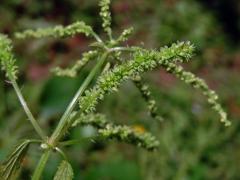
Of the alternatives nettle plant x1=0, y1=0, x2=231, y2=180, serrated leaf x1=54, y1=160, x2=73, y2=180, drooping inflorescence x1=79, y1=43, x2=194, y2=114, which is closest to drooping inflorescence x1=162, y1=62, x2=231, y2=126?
nettle plant x1=0, y1=0, x2=231, y2=180

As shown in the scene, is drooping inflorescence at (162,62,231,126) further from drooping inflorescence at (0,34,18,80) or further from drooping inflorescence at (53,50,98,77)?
drooping inflorescence at (0,34,18,80)

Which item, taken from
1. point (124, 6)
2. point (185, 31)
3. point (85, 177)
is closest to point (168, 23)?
point (185, 31)

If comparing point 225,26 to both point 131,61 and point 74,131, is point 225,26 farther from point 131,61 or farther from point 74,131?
point 131,61

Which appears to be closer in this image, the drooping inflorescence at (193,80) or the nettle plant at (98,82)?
the nettle plant at (98,82)

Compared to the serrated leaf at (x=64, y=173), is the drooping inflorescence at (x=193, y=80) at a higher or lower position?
higher

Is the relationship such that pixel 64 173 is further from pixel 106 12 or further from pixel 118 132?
pixel 106 12

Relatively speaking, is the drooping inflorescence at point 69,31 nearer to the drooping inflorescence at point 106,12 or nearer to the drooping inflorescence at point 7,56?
the drooping inflorescence at point 106,12

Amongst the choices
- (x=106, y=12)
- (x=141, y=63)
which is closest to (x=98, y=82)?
(x=141, y=63)

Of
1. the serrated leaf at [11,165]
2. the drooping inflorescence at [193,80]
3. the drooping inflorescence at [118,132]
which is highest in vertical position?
the drooping inflorescence at [193,80]

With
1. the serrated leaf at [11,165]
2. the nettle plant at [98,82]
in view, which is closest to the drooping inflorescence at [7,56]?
the nettle plant at [98,82]
